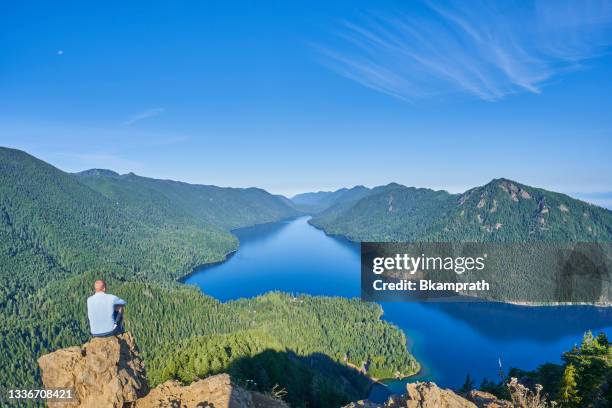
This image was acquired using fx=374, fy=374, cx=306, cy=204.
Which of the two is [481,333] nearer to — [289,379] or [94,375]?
[289,379]

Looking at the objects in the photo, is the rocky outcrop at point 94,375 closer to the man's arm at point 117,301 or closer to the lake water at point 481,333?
the man's arm at point 117,301

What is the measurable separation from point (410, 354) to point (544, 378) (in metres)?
73.3

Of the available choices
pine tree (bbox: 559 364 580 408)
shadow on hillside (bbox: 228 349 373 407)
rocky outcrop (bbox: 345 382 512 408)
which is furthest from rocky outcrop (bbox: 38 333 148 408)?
shadow on hillside (bbox: 228 349 373 407)

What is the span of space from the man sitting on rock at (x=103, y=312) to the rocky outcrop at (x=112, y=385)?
1.81 feet

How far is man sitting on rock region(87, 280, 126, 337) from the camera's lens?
12.5 m

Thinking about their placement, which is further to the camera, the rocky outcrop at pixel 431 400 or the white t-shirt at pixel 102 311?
the rocky outcrop at pixel 431 400

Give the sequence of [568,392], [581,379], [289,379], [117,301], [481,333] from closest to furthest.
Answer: [117,301]
[568,392]
[581,379]
[289,379]
[481,333]

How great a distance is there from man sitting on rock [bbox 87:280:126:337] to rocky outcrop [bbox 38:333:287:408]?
21.7 inches

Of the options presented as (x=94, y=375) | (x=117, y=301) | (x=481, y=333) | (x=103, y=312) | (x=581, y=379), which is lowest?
(x=481, y=333)

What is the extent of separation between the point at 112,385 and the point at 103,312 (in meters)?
2.53

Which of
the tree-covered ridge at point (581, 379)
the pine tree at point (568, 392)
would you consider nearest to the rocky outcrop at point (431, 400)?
the tree-covered ridge at point (581, 379)

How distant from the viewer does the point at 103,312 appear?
12.8 metres

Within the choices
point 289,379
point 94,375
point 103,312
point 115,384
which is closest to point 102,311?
point 103,312

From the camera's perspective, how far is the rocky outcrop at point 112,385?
12734 millimetres
